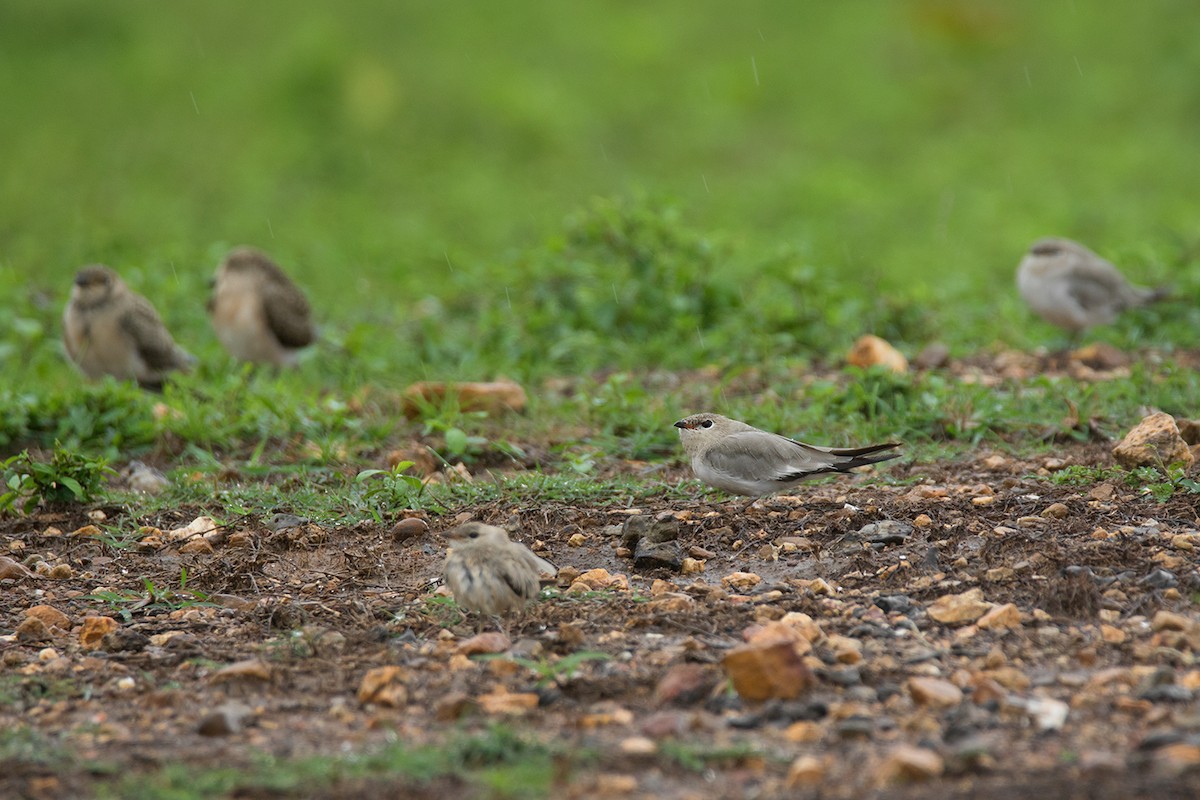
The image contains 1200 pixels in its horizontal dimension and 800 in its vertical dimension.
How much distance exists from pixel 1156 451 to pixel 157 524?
171 inches

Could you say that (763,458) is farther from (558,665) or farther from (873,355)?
(873,355)

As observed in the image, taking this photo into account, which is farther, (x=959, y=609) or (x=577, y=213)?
(x=577, y=213)

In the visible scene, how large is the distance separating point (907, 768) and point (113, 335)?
723cm

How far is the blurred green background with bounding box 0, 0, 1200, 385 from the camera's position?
9.59 metres

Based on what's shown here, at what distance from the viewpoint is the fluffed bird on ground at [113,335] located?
9336mm

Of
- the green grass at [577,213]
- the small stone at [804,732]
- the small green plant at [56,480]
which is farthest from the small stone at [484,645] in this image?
the small green plant at [56,480]

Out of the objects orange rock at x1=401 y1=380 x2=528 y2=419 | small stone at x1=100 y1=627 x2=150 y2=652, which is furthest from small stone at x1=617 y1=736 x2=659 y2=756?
orange rock at x1=401 y1=380 x2=528 y2=419

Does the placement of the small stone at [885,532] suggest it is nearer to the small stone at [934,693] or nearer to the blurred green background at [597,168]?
the small stone at [934,693]

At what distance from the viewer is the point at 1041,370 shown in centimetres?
838

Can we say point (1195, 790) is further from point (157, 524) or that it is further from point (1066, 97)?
point (1066, 97)

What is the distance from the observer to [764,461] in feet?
19.9

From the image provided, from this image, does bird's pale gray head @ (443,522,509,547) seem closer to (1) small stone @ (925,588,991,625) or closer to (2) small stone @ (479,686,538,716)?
(2) small stone @ (479,686,538,716)

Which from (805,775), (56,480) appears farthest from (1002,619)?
(56,480)

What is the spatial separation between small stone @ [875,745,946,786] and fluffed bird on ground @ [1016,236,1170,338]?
635 centimetres
